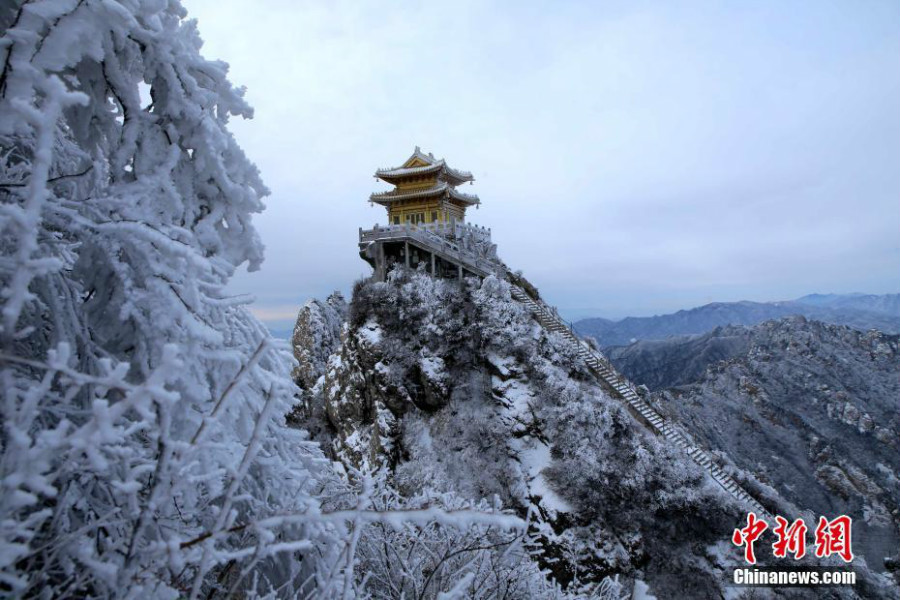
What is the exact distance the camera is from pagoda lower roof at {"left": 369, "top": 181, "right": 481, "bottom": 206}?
72.4 ft

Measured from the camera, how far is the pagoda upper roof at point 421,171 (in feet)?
73.0

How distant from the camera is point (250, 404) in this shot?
2424mm

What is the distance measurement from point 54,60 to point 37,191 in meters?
0.84

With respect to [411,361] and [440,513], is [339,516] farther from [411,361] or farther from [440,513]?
[411,361]

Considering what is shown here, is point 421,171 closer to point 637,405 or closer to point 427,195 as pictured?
point 427,195

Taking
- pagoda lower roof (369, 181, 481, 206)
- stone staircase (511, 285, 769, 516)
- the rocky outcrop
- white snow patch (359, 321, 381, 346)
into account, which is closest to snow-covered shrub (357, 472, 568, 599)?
stone staircase (511, 285, 769, 516)

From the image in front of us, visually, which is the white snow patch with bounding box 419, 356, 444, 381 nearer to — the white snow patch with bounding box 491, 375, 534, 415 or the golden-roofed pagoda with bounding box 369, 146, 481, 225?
the white snow patch with bounding box 491, 375, 534, 415

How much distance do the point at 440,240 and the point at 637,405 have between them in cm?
1125

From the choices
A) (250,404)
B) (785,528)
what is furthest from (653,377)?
(250,404)

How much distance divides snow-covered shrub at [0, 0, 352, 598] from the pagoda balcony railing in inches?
673

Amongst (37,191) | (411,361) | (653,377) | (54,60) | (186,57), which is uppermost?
(186,57)

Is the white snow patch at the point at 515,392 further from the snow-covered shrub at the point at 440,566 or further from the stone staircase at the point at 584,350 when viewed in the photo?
the snow-covered shrub at the point at 440,566

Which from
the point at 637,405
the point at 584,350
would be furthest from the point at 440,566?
the point at 584,350

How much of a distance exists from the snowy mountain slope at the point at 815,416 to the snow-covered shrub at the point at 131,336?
34037mm
